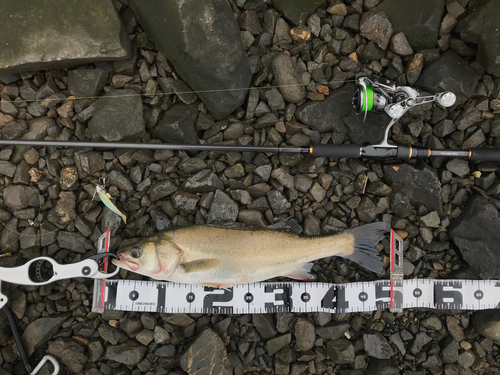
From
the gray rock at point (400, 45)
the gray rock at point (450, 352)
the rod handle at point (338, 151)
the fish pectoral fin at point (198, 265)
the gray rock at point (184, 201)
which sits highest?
the gray rock at point (400, 45)

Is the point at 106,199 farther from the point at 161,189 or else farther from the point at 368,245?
the point at 368,245

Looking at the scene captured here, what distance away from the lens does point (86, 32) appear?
392cm

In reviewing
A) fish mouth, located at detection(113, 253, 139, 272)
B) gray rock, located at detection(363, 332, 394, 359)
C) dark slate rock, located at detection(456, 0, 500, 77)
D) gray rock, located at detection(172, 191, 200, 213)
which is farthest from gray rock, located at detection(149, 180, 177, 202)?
dark slate rock, located at detection(456, 0, 500, 77)

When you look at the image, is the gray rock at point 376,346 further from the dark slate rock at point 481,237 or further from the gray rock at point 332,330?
the dark slate rock at point 481,237

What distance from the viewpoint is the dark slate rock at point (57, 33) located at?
3.88 m

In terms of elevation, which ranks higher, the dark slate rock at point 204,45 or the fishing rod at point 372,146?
the dark slate rock at point 204,45

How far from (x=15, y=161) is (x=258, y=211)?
296cm

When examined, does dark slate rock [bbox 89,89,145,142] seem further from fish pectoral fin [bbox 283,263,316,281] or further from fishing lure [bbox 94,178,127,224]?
fish pectoral fin [bbox 283,263,316,281]

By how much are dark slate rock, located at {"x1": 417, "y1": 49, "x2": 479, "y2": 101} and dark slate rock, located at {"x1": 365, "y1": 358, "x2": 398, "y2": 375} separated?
10.7 ft

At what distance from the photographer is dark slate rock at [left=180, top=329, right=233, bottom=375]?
379 cm

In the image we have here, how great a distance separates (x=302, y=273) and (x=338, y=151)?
4.74 ft

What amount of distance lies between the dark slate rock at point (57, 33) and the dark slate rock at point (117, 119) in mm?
508

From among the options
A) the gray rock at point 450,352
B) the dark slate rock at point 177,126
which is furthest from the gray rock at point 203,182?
the gray rock at point 450,352

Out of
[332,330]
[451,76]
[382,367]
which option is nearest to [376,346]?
[382,367]
